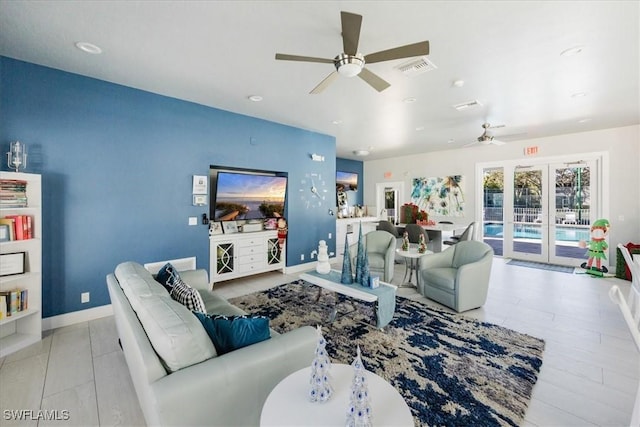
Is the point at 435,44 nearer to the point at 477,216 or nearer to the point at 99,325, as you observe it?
the point at 99,325

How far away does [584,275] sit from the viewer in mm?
5113

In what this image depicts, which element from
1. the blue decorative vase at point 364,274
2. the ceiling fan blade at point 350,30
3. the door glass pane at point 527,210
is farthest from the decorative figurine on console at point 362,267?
the door glass pane at point 527,210

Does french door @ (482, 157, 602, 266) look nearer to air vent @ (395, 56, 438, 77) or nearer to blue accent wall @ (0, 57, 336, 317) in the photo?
air vent @ (395, 56, 438, 77)

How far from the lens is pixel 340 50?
264 centimetres

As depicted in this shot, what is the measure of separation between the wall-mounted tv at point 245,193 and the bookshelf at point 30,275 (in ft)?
6.56

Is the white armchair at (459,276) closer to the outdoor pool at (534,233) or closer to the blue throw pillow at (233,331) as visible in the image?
the blue throw pillow at (233,331)

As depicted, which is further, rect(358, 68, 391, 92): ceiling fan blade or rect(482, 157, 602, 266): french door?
rect(482, 157, 602, 266): french door

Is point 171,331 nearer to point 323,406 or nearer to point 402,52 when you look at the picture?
point 323,406

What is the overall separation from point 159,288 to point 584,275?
22.7 feet

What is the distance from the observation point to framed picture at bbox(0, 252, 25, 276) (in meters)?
2.60

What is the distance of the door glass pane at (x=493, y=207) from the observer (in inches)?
267

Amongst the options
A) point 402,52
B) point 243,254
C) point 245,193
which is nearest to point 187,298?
point 402,52

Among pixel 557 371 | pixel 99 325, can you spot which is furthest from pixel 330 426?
pixel 99 325

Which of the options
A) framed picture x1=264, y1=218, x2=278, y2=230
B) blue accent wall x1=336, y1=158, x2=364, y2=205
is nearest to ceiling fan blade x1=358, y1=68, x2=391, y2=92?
framed picture x1=264, y1=218, x2=278, y2=230
